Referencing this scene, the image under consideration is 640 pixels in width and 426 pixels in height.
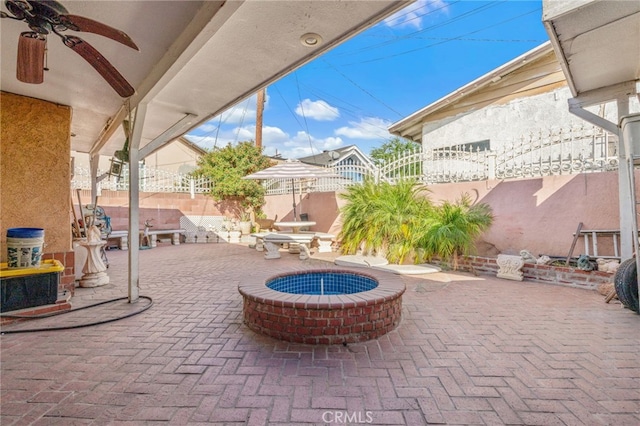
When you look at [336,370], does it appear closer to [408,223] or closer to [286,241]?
[408,223]

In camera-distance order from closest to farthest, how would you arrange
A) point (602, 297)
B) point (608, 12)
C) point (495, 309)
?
point (608, 12)
point (495, 309)
point (602, 297)

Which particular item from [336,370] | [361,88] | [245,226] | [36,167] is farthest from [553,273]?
[361,88]

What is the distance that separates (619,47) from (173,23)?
14.3ft

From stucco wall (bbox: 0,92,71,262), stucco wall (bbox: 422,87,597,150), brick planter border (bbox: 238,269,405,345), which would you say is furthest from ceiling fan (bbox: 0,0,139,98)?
stucco wall (bbox: 422,87,597,150)

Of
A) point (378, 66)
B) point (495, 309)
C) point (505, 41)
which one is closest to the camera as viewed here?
point (495, 309)

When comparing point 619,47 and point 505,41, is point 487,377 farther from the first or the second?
point 505,41

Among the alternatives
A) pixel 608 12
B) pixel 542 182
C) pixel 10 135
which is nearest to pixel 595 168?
pixel 542 182

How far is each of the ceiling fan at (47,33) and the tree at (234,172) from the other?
26.9 feet

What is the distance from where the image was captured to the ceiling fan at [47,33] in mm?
1943

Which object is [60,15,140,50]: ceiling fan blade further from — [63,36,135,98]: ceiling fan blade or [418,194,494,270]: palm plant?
[418,194,494,270]: palm plant

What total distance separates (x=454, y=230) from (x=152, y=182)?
31.8ft

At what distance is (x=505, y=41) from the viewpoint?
42.4 ft
